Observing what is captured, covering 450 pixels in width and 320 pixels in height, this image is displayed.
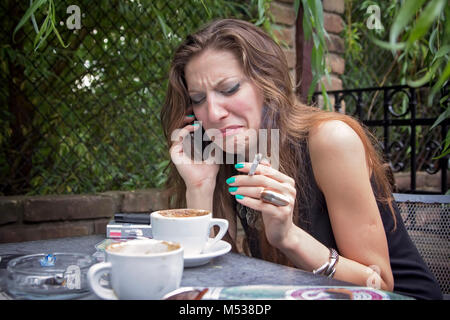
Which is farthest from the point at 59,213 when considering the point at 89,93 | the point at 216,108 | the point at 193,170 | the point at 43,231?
the point at 216,108

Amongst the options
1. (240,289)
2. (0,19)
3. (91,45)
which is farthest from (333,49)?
(240,289)

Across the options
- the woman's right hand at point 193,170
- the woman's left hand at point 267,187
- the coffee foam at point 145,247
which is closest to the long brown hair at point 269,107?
the woman's right hand at point 193,170

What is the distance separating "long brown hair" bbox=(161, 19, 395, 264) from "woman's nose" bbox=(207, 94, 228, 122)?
0.14m

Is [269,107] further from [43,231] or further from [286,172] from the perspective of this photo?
[43,231]

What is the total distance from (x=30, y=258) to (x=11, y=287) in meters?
0.12

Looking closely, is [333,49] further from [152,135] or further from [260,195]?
[260,195]

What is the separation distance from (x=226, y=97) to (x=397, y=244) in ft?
2.29

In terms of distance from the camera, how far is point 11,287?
69cm

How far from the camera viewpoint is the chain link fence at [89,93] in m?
2.54

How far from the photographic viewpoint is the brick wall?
218 cm

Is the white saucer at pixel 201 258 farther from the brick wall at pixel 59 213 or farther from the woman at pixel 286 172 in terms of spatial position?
the brick wall at pixel 59 213

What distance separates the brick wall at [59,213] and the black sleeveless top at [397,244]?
4.48ft

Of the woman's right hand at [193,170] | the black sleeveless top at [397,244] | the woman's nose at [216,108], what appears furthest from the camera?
the woman's right hand at [193,170]

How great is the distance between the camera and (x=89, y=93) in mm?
2709
